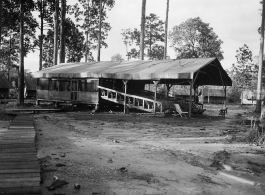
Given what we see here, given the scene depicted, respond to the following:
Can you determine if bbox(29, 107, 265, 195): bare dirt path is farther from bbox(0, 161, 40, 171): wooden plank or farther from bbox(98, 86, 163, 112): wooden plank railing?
bbox(98, 86, 163, 112): wooden plank railing

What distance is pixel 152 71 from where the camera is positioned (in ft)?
57.6

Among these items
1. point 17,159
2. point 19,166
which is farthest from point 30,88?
point 19,166

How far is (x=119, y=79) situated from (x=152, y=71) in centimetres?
415

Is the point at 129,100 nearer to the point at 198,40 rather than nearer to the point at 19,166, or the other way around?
the point at 19,166

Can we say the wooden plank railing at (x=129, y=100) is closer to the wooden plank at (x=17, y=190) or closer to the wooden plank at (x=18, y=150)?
the wooden plank at (x=18, y=150)

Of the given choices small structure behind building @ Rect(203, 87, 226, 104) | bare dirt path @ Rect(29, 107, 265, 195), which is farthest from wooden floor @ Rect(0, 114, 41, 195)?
small structure behind building @ Rect(203, 87, 226, 104)

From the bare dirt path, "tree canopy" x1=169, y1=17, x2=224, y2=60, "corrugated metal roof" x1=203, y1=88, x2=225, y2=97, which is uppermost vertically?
"tree canopy" x1=169, y1=17, x2=224, y2=60

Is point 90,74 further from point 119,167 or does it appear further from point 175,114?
point 119,167

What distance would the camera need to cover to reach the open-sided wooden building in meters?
17.4

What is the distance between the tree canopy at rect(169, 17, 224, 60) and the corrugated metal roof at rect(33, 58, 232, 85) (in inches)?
896

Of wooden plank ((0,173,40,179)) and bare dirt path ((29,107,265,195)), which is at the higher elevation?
wooden plank ((0,173,40,179))

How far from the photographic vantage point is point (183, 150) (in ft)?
23.1

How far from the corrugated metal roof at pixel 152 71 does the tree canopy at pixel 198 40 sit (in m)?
22.8

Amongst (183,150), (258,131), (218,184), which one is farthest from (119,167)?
(258,131)
